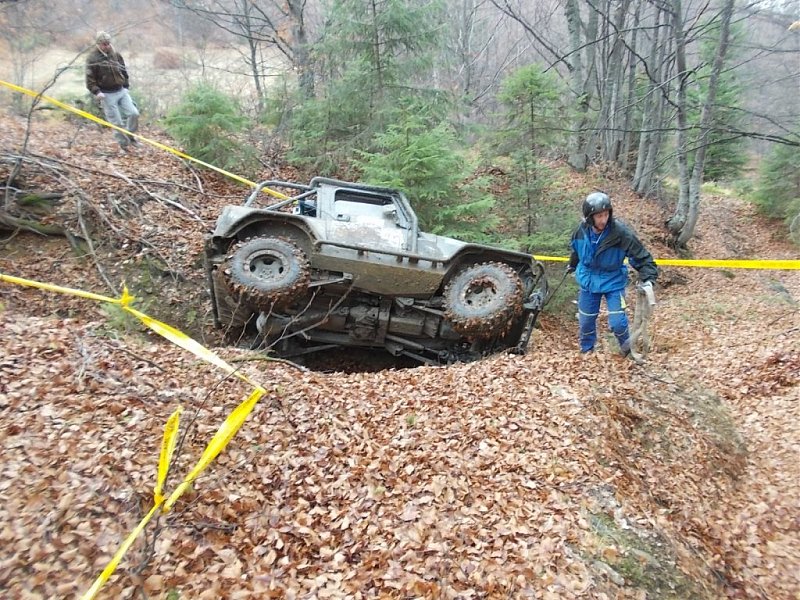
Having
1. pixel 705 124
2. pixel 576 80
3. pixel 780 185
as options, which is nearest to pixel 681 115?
pixel 705 124

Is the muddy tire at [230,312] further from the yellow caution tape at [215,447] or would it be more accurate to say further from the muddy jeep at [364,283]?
the yellow caution tape at [215,447]

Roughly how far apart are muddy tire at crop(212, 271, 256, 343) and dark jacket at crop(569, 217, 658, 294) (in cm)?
348

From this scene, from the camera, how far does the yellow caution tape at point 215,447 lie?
2918 millimetres

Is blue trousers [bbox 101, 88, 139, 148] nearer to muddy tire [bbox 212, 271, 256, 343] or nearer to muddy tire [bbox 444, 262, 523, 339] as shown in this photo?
muddy tire [bbox 212, 271, 256, 343]

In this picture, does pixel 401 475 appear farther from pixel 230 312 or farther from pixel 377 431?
pixel 230 312

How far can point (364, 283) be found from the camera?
224 inches

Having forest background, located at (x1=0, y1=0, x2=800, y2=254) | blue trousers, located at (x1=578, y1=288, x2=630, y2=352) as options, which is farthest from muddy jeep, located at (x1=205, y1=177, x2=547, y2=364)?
forest background, located at (x1=0, y1=0, x2=800, y2=254)

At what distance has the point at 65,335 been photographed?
4.41 meters

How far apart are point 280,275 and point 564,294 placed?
6.11 m

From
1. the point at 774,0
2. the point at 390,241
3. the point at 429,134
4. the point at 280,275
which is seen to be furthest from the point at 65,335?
the point at 774,0

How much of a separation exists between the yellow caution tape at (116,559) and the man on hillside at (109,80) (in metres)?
8.38

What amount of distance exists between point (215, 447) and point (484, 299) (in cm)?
331

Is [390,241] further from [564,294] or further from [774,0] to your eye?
[774,0]

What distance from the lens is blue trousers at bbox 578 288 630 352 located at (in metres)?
5.40
